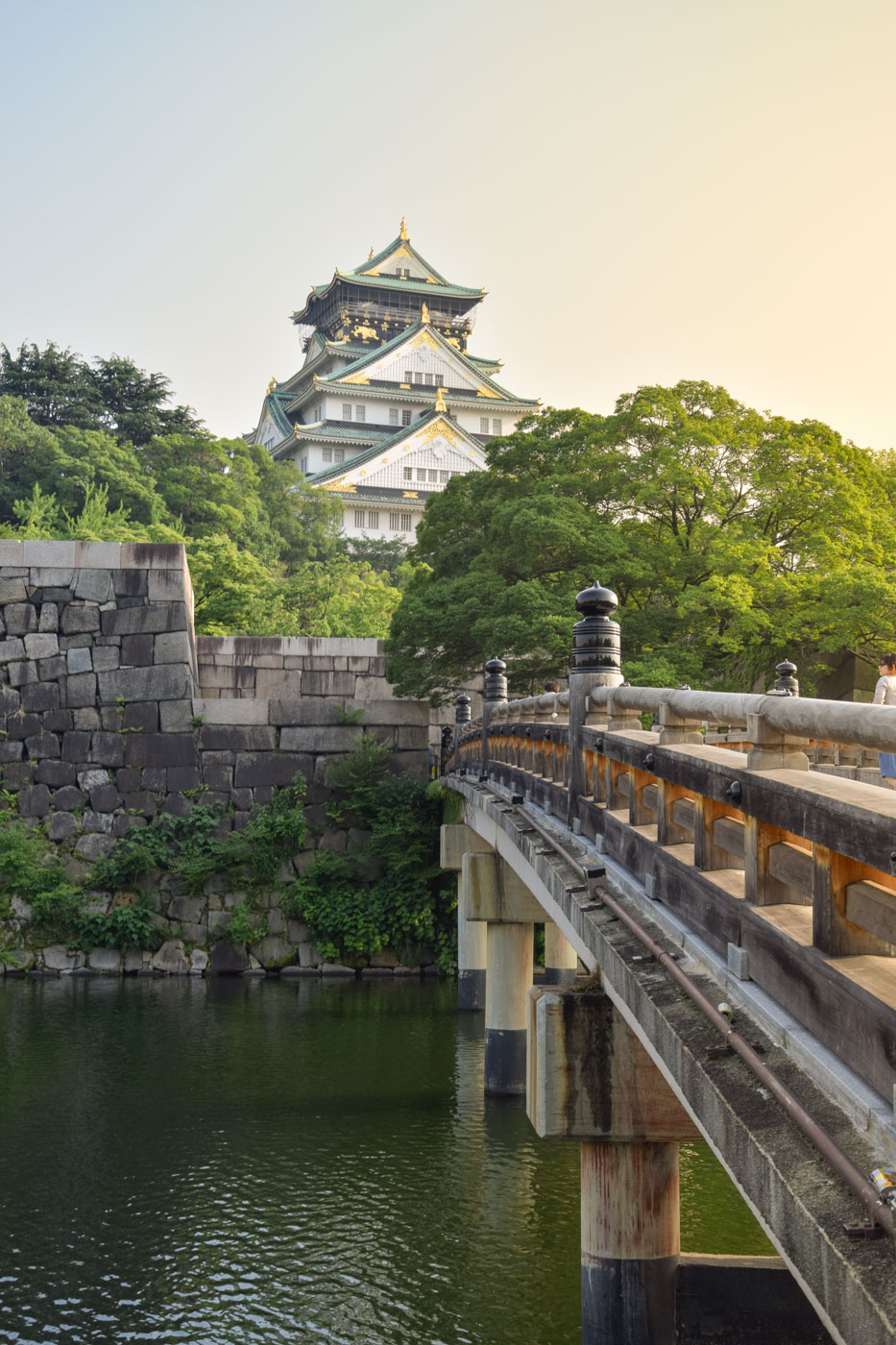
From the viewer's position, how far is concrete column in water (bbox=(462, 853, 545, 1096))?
12836 millimetres

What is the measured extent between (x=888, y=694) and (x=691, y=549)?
10.1 metres

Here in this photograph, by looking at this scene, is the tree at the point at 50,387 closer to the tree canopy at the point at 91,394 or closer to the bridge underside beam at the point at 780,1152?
the tree canopy at the point at 91,394

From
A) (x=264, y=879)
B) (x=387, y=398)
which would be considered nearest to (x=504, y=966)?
(x=264, y=879)

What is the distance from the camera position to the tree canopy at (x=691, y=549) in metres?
15.8

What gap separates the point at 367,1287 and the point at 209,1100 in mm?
4869

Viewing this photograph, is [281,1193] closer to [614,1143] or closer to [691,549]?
[614,1143]

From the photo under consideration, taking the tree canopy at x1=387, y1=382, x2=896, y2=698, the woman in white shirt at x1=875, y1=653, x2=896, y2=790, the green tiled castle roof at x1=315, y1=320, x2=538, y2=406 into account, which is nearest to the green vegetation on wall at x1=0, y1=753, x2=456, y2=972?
the tree canopy at x1=387, y1=382, x2=896, y2=698

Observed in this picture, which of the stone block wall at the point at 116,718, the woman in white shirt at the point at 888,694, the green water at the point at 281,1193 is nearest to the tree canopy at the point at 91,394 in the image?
the stone block wall at the point at 116,718

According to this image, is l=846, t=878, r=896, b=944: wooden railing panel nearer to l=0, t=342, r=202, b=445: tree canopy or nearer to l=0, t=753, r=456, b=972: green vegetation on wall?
l=0, t=753, r=456, b=972: green vegetation on wall

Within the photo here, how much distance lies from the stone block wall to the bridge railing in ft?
54.1

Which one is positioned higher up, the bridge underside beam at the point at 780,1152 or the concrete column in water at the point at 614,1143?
the bridge underside beam at the point at 780,1152

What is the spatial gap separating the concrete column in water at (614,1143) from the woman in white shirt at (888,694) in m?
2.07

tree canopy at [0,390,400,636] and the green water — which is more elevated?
tree canopy at [0,390,400,636]

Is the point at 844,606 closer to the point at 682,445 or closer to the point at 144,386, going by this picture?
the point at 682,445
